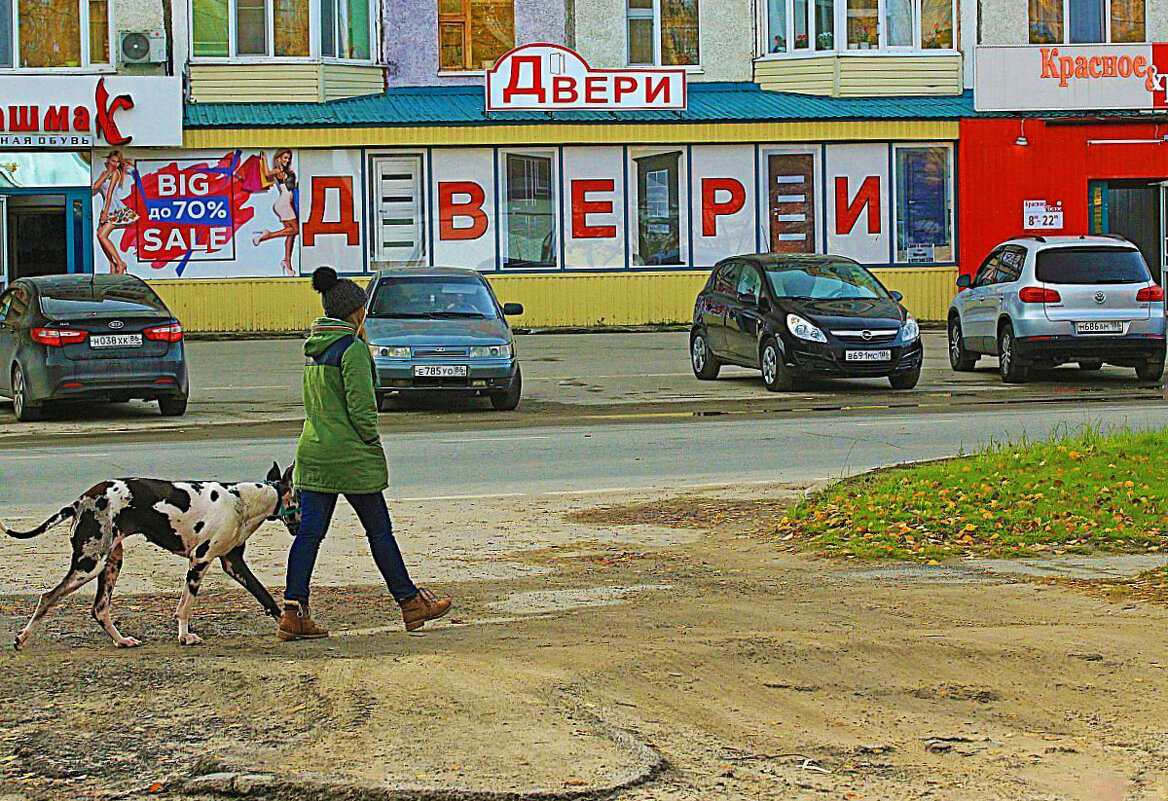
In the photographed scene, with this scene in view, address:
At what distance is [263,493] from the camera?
24.3ft

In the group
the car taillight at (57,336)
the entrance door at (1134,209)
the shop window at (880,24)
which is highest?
the shop window at (880,24)

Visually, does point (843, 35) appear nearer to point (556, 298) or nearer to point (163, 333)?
point (556, 298)

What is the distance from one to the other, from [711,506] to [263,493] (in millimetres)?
4700

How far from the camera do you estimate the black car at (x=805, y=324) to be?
65.6 ft

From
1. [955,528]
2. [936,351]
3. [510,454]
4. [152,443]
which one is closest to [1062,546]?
[955,528]

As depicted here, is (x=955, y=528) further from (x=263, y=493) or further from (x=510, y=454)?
(x=510, y=454)

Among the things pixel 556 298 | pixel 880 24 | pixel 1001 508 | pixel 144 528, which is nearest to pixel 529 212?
pixel 556 298

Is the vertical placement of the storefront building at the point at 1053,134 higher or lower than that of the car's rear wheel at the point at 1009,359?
higher

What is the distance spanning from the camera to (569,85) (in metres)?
31.8

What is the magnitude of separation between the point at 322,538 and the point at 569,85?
25.2 metres

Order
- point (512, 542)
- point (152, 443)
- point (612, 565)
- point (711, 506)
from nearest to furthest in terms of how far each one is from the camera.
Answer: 1. point (612, 565)
2. point (512, 542)
3. point (711, 506)
4. point (152, 443)

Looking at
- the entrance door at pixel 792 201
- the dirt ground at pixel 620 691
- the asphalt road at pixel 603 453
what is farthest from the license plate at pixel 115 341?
the entrance door at pixel 792 201

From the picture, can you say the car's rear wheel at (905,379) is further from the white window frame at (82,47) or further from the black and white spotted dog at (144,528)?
the white window frame at (82,47)

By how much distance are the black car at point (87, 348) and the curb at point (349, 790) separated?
1289cm
